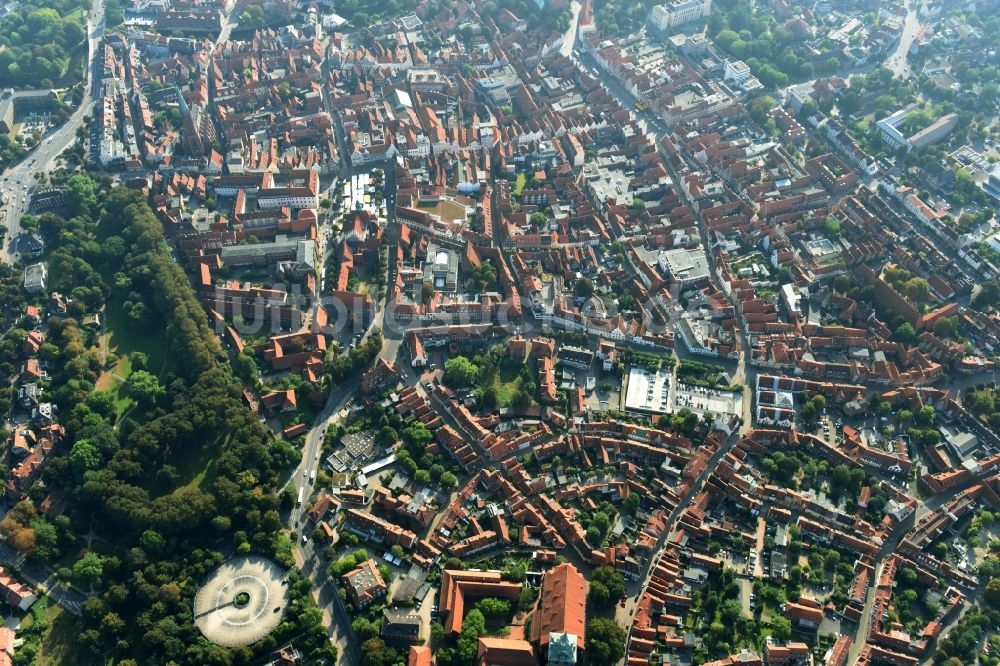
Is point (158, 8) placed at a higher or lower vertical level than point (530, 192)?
higher

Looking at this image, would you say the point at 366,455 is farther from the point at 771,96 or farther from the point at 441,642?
the point at 771,96

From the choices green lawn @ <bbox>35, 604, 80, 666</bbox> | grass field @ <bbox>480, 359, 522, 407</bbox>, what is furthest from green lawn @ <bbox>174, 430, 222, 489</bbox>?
grass field @ <bbox>480, 359, 522, 407</bbox>

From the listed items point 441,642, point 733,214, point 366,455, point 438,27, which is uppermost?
point 438,27

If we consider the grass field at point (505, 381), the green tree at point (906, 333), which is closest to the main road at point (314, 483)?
the grass field at point (505, 381)

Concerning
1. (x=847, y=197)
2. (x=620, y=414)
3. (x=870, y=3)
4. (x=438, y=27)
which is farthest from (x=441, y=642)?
(x=870, y=3)

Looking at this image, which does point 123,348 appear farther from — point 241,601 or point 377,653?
point 377,653

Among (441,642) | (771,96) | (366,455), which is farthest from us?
(771,96)

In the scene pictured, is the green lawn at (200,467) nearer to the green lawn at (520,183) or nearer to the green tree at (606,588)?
the green tree at (606,588)

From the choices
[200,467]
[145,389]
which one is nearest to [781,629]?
[200,467]
